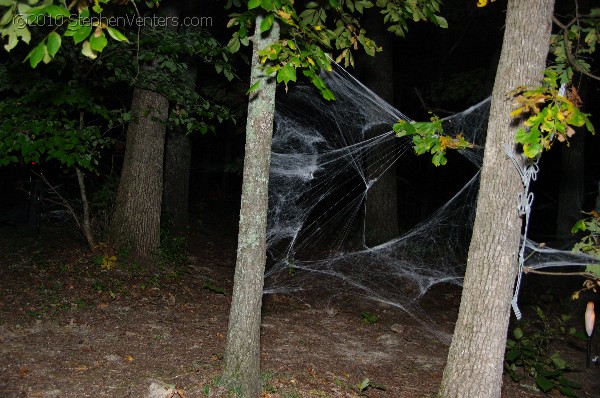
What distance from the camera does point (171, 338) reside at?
516 centimetres

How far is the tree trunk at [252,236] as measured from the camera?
12.3ft

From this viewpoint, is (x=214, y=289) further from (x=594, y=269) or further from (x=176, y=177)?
(x=594, y=269)

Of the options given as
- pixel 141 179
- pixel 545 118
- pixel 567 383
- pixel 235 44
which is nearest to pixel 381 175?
pixel 141 179

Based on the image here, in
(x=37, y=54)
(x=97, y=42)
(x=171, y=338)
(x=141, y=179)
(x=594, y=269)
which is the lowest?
(x=171, y=338)

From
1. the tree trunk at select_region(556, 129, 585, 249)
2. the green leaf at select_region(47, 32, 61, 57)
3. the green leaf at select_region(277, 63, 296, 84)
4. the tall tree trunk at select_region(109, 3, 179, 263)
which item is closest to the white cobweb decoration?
the tree trunk at select_region(556, 129, 585, 249)

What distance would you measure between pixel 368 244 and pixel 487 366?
6.39 meters

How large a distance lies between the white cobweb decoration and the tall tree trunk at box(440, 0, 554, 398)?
275cm

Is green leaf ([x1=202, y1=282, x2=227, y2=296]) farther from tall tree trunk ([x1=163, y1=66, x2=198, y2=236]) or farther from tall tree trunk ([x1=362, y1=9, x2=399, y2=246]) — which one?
tall tree trunk ([x1=362, y1=9, x2=399, y2=246])

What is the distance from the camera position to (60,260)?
264 inches

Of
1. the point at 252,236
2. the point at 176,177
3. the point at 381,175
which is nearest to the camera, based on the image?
the point at 252,236

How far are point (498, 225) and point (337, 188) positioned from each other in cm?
504

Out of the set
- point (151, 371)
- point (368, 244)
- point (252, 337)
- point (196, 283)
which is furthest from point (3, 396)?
point (368, 244)

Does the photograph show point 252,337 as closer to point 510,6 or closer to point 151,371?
point 151,371

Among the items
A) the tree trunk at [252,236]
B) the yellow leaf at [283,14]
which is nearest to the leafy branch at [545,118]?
the yellow leaf at [283,14]
